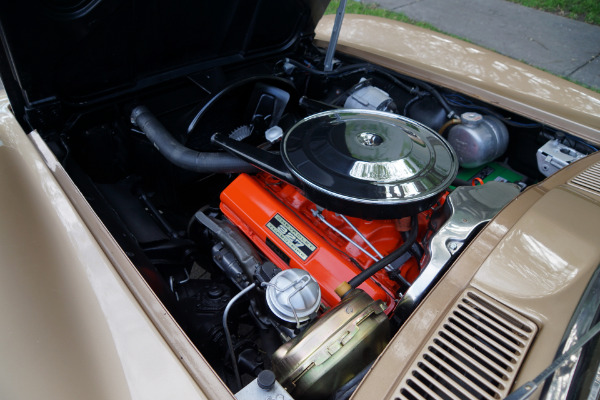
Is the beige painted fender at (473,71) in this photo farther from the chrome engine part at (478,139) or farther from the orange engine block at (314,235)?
the orange engine block at (314,235)

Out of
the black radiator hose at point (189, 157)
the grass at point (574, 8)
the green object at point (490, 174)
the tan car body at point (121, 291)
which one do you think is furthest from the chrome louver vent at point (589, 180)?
the grass at point (574, 8)

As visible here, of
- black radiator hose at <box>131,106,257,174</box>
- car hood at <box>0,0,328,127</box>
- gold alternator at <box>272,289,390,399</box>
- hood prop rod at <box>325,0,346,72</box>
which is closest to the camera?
gold alternator at <box>272,289,390,399</box>

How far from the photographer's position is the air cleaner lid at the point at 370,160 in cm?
111

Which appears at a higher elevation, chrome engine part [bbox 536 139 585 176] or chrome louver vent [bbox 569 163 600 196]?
chrome engine part [bbox 536 139 585 176]

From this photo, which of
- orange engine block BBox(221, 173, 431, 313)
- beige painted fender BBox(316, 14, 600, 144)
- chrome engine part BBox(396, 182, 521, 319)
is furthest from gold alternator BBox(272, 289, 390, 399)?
beige painted fender BBox(316, 14, 600, 144)

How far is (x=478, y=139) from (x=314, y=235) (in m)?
0.83

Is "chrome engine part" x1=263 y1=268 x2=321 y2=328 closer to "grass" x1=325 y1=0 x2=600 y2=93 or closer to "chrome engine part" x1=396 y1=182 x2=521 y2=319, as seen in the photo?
"chrome engine part" x1=396 y1=182 x2=521 y2=319

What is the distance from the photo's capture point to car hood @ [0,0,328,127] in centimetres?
116

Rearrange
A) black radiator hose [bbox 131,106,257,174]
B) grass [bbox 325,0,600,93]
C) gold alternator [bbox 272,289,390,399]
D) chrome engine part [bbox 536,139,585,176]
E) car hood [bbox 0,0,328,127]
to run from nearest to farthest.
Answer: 1. gold alternator [bbox 272,289,390,399]
2. car hood [bbox 0,0,328,127]
3. black radiator hose [bbox 131,106,257,174]
4. chrome engine part [bbox 536,139,585,176]
5. grass [bbox 325,0,600,93]

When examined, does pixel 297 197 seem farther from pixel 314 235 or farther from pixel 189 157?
pixel 189 157

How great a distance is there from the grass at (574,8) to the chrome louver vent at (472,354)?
6796mm

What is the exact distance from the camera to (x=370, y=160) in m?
1.18

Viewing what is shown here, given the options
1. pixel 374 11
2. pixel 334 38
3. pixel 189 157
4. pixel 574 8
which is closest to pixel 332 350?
pixel 189 157

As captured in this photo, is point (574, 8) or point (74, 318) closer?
point (74, 318)
